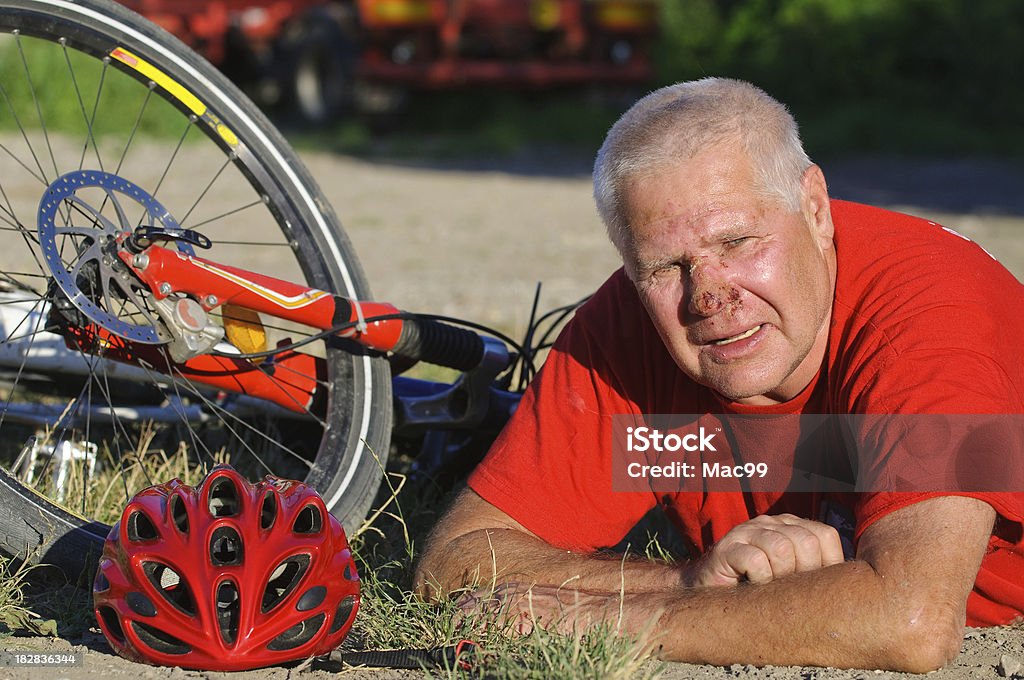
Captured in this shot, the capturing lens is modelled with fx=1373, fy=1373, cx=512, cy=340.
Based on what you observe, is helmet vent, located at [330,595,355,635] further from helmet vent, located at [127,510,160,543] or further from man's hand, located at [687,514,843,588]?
man's hand, located at [687,514,843,588]

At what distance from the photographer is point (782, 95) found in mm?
15750

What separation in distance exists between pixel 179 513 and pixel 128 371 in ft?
3.60

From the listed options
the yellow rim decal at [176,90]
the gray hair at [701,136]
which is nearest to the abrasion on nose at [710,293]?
the gray hair at [701,136]

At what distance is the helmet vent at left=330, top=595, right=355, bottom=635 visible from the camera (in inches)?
115

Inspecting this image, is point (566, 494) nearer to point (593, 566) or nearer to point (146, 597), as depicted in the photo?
point (593, 566)

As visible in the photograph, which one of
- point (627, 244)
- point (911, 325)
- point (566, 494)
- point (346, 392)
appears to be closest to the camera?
point (911, 325)

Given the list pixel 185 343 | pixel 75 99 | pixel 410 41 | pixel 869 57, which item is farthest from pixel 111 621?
pixel 869 57

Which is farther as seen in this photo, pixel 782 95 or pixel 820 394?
pixel 782 95

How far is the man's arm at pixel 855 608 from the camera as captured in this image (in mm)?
2586

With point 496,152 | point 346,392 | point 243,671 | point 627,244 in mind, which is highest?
point 496,152

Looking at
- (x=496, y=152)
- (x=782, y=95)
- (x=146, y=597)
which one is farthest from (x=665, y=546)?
(x=782, y=95)

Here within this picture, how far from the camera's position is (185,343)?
3.47m

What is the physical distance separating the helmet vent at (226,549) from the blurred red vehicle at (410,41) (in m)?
12.8

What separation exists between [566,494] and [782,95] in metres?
13.2
